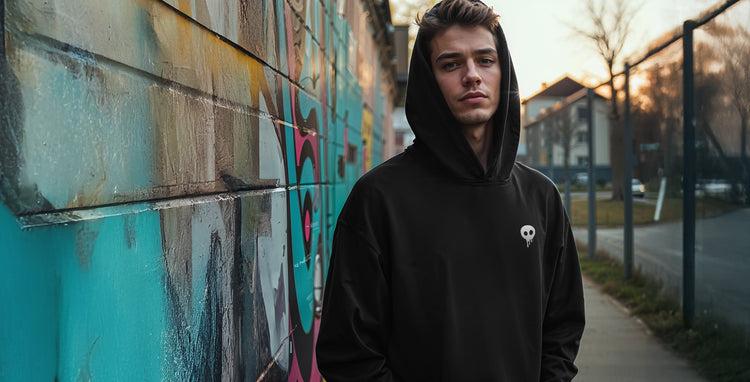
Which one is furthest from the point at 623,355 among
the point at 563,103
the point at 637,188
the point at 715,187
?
the point at 563,103

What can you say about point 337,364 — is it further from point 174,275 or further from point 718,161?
point 718,161

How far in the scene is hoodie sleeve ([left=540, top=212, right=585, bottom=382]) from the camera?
2.16m

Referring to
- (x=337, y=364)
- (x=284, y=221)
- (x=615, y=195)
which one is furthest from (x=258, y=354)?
(x=615, y=195)

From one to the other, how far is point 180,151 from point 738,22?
4655mm

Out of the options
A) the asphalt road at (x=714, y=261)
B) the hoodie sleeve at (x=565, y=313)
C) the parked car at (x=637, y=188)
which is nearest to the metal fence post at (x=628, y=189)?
the parked car at (x=637, y=188)

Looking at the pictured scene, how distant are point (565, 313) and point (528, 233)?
33cm

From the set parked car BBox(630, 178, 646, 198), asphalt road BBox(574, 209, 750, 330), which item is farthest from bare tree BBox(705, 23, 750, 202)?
parked car BBox(630, 178, 646, 198)

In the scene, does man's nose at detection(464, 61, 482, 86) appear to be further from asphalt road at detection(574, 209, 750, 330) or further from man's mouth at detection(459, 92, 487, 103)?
asphalt road at detection(574, 209, 750, 330)

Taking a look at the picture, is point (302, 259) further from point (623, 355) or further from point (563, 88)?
point (563, 88)

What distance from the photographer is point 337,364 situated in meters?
2.00

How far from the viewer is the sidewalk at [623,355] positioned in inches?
207

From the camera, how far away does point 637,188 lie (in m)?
8.68

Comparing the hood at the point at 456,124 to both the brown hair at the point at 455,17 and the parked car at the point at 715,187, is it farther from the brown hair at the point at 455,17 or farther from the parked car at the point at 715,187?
the parked car at the point at 715,187

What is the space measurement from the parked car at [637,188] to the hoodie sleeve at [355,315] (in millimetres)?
6997
